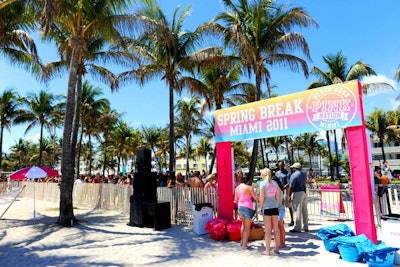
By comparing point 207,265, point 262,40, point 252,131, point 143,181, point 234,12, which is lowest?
point 207,265

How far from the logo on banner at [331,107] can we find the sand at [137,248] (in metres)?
2.77

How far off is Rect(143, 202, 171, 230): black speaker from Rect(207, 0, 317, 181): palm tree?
7124mm

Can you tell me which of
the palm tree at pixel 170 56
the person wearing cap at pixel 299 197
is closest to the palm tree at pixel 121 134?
the palm tree at pixel 170 56

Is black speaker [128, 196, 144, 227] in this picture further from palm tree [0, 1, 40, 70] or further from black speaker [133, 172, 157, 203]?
palm tree [0, 1, 40, 70]

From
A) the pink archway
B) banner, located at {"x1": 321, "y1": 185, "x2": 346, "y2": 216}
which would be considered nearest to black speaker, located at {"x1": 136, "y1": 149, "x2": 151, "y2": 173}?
the pink archway

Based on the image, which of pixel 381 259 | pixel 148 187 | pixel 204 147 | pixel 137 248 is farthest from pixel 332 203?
pixel 204 147

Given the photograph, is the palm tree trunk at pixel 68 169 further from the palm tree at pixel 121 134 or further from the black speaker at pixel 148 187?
the palm tree at pixel 121 134

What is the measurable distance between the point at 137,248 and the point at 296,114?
16.4 ft

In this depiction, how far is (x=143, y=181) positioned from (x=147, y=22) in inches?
214

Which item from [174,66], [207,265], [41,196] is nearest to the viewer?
[207,265]

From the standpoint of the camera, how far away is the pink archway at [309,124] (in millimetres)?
6574

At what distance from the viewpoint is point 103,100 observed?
97.3 feet

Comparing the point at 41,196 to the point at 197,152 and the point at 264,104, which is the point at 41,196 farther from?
the point at 197,152

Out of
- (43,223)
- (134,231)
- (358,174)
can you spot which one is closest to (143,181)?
(134,231)
